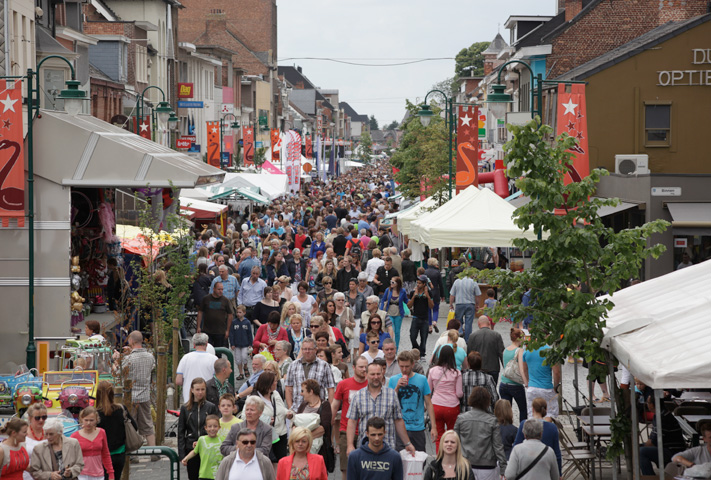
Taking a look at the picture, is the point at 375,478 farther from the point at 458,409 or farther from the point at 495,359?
the point at 495,359

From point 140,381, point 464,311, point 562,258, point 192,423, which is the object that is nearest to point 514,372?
point 562,258

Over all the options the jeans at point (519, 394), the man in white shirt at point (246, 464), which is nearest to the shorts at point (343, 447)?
the man in white shirt at point (246, 464)

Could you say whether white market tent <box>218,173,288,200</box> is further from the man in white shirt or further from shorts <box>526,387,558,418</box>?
the man in white shirt

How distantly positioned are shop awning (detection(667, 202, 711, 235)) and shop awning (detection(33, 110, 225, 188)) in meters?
16.9

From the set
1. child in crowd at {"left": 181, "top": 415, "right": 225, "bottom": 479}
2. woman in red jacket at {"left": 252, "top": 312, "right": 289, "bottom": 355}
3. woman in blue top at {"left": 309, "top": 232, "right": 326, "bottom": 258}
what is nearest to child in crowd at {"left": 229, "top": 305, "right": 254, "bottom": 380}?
woman in red jacket at {"left": 252, "top": 312, "right": 289, "bottom": 355}

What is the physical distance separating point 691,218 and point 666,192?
1217 millimetres

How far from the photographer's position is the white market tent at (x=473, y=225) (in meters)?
19.7

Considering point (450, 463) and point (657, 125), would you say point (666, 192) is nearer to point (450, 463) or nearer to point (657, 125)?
point (657, 125)

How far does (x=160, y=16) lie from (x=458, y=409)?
4543 cm

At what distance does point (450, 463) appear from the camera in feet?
26.4

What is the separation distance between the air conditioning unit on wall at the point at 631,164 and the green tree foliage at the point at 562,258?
23456 mm

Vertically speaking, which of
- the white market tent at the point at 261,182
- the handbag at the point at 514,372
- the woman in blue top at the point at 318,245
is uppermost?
the white market tent at the point at 261,182

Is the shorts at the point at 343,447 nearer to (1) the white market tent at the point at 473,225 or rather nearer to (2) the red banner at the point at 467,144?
(1) the white market tent at the point at 473,225

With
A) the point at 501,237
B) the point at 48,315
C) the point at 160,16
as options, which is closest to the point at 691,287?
the point at 48,315
